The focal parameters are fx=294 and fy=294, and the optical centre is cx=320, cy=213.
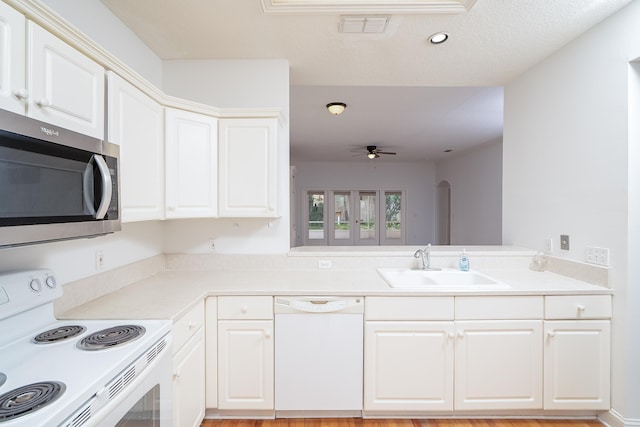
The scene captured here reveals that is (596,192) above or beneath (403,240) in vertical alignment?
above

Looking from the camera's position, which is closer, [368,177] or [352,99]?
[352,99]

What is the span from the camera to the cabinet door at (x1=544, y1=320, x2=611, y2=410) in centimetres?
183

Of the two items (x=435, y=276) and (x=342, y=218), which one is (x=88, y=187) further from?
(x=342, y=218)

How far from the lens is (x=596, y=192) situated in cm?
191

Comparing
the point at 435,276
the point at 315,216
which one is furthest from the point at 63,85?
the point at 315,216

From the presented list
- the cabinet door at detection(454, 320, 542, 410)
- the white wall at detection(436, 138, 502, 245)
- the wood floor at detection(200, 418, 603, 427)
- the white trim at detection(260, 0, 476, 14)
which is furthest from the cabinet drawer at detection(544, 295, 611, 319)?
the white wall at detection(436, 138, 502, 245)

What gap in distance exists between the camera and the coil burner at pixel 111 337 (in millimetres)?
1104

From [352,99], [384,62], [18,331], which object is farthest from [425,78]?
[18,331]

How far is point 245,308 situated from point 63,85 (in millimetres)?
1402

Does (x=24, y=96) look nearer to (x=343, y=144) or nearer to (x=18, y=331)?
(x=18, y=331)

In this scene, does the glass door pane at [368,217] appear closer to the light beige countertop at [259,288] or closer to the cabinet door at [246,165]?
the light beige countertop at [259,288]

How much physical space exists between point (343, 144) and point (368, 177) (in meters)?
2.50

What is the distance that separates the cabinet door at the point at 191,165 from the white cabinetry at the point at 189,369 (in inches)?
25.5

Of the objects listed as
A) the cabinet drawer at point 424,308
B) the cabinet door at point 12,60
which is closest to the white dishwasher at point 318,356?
the cabinet drawer at point 424,308
